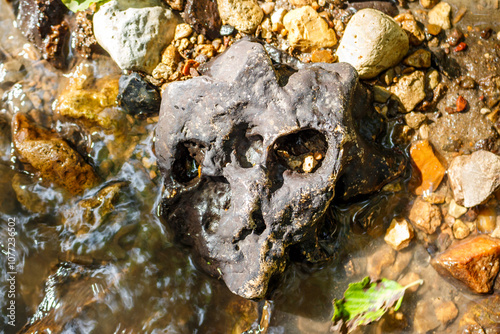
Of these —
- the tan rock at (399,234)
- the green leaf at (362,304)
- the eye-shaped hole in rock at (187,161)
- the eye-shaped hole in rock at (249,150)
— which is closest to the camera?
the eye-shaped hole in rock at (249,150)

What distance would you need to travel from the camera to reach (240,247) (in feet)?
9.45

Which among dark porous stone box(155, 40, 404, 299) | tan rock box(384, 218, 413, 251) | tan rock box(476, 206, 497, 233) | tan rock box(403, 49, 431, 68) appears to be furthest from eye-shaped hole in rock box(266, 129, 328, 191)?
tan rock box(476, 206, 497, 233)

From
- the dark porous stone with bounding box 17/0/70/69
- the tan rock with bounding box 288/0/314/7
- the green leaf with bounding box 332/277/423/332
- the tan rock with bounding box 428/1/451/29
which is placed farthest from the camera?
the dark porous stone with bounding box 17/0/70/69

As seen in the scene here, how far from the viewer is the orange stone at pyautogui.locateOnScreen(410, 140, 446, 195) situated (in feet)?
11.5

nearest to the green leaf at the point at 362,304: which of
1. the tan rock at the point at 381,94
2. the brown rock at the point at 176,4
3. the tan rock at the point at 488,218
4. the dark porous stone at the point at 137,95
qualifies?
the tan rock at the point at 488,218

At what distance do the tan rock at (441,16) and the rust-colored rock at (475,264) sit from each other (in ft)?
7.01

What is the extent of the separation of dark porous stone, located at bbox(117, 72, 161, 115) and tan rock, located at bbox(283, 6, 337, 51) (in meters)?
1.51

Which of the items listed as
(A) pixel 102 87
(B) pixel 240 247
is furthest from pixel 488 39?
(A) pixel 102 87

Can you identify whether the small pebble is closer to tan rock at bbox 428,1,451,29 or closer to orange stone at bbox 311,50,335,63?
orange stone at bbox 311,50,335,63

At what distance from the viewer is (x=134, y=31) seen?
3.51 meters

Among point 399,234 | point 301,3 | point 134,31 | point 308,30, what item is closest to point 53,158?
point 134,31

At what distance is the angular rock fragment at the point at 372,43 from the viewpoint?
10.6 ft

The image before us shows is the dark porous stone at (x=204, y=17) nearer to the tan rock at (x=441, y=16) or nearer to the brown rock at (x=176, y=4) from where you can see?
the brown rock at (x=176, y=4)

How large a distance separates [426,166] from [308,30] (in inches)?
69.2
